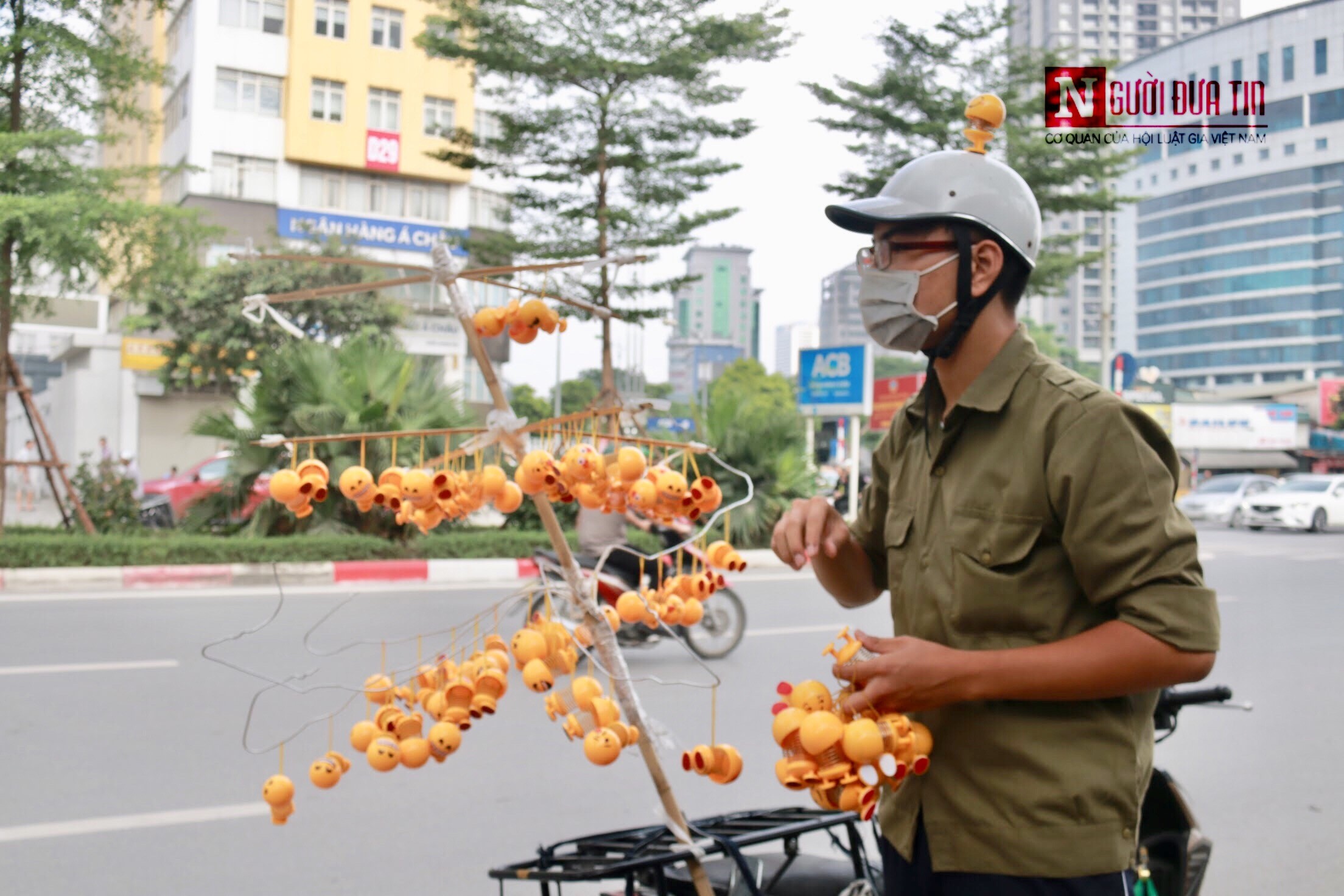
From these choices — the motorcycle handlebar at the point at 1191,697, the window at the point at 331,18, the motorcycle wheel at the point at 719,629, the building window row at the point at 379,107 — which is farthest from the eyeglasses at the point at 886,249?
the window at the point at 331,18

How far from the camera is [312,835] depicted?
12.8 feet

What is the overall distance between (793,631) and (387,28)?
2645 centimetres

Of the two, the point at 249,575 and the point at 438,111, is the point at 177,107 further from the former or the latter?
the point at 249,575

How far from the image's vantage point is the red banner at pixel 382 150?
98.4ft

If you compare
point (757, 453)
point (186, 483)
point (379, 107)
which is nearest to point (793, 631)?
point (757, 453)

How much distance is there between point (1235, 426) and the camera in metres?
40.3

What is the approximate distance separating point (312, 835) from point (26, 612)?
5.43 m

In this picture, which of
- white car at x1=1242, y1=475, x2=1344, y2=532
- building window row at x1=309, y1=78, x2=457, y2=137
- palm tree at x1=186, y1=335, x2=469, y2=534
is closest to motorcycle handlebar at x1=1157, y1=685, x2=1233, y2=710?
palm tree at x1=186, y1=335, x2=469, y2=534

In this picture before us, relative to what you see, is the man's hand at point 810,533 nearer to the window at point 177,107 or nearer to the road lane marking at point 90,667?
the road lane marking at point 90,667

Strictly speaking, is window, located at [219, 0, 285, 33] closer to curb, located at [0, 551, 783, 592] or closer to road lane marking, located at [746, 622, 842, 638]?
curb, located at [0, 551, 783, 592]

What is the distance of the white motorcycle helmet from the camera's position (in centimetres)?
138

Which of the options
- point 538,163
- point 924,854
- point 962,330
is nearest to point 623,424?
point 962,330

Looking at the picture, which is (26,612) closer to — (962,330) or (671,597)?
(671,597)

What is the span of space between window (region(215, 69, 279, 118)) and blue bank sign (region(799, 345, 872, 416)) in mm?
19136
